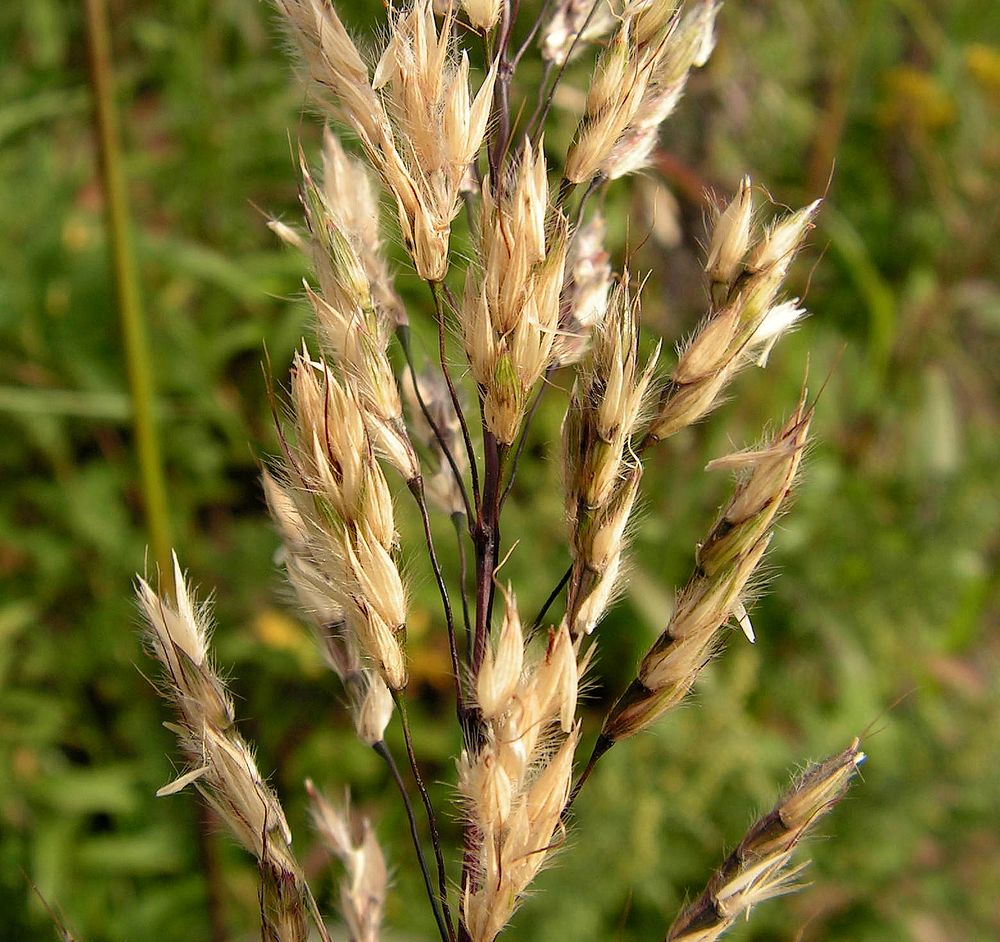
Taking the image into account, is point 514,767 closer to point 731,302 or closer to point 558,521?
point 731,302

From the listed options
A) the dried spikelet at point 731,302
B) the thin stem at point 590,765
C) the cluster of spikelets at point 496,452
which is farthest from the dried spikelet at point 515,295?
the thin stem at point 590,765

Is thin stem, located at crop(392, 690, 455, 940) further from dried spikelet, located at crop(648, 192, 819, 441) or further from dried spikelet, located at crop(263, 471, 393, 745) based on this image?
dried spikelet, located at crop(648, 192, 819, 441)

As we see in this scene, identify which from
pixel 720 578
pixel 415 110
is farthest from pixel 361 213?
pixel 720 578

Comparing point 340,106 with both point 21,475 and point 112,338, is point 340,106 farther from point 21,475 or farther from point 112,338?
point 21,475

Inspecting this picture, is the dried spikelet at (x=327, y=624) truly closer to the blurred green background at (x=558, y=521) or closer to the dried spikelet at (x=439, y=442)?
the dried spikelet at (x=439, y=442)

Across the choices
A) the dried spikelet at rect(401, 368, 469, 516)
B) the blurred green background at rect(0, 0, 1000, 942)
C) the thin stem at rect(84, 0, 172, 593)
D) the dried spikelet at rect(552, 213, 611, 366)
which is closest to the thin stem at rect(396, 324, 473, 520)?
the dried spikelet at rect(401, 368, 469, 516)

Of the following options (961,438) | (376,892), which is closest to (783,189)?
(961,438)

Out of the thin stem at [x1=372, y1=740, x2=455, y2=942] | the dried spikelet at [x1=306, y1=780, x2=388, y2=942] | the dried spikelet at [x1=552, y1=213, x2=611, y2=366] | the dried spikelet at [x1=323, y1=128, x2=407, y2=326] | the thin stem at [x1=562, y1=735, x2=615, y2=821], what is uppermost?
the dried spikelet at [x1=323, y1=128, x2=407, y2=326]
